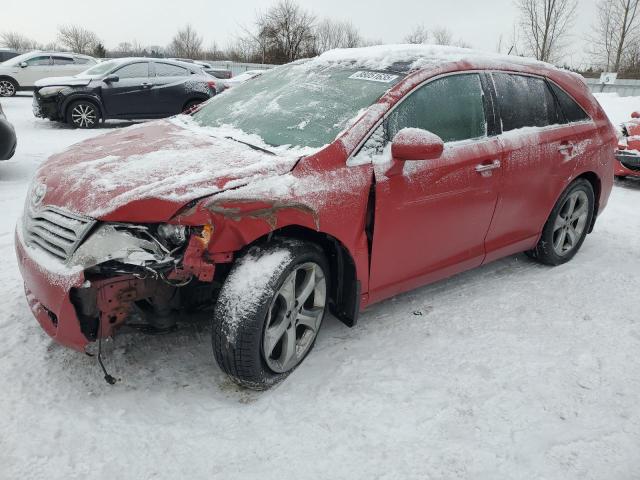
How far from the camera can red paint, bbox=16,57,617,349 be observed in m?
2.20

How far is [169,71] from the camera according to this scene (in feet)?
35.5

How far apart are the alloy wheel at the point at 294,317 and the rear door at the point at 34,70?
1588 cm

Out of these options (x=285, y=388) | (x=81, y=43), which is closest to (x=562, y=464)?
(x=285, y=388)

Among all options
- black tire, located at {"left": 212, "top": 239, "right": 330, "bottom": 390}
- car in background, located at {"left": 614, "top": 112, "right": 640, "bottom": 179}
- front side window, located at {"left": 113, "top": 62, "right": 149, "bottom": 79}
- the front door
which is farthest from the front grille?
front side window, located at {"left": 113, "top": 62, "right": 149, "bottom": 79}

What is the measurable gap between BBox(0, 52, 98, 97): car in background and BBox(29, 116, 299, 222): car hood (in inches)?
563

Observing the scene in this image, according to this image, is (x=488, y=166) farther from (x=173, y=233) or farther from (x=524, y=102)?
(x=173, y=233)

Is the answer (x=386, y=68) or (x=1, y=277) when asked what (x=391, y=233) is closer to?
(x=386, y=68)

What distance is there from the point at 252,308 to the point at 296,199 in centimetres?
53

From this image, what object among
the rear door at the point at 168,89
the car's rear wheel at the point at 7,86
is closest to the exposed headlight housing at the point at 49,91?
the rear door at the point at 168,89

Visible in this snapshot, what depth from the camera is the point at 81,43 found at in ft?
201

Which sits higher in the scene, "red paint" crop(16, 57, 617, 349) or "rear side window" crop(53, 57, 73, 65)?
"rear side window" crop(53, 57, 73, 65)

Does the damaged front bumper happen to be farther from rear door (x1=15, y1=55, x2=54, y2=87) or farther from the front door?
rear door (x1=15, y1=55, x2=54, y2=87)

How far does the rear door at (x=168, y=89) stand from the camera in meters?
10.5

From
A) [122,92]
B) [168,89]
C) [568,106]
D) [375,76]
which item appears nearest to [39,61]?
[122,92]
